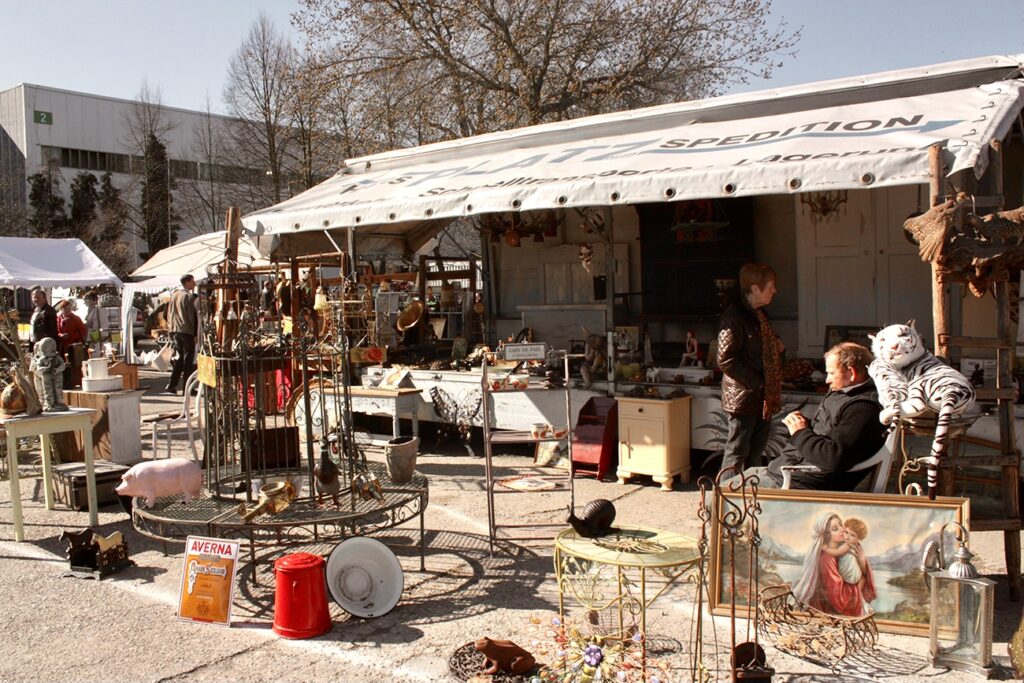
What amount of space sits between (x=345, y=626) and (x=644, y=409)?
11.5ft

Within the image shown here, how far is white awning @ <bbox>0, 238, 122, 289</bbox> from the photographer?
42.4 feet

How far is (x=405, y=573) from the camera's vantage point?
509cm

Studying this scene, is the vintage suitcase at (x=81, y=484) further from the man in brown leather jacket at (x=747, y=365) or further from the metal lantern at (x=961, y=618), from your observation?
the metal lantern at (x=961, y=618)

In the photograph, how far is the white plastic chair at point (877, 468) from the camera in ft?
14.0

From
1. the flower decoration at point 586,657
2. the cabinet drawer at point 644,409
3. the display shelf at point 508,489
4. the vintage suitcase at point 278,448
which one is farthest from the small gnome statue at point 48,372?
the flower decoration at point 586,657

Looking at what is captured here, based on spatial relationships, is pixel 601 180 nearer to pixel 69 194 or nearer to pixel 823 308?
pixel 823 308

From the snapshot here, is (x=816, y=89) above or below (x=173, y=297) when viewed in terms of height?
above

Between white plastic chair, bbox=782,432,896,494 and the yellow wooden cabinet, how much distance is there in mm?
2507

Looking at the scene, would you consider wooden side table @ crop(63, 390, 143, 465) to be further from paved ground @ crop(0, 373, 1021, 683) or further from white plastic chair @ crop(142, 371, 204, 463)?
paved ground @ crop(0, 373, 1021, 683)

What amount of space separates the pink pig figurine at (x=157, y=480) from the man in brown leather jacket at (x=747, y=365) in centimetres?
339

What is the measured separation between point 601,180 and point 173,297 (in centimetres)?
914

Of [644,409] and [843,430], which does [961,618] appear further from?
[644,409]

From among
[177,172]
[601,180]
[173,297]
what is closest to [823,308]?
[601,180]

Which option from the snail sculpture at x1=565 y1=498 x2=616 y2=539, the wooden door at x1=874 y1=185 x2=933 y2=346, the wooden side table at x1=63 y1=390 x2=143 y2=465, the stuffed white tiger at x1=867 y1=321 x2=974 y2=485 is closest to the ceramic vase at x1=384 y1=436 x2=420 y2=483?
the snail sculpture at x1=565 y1=498 x2=616 y2=539
